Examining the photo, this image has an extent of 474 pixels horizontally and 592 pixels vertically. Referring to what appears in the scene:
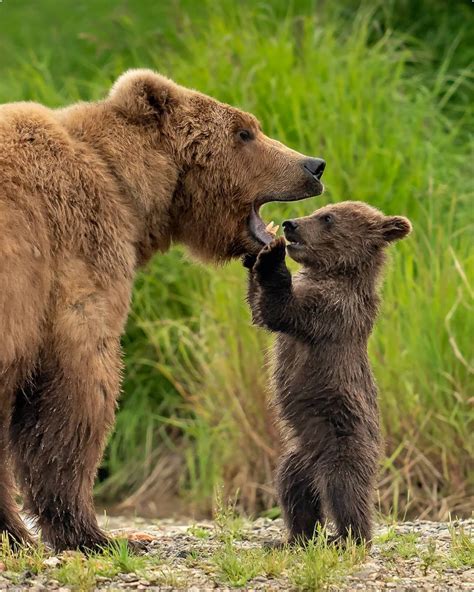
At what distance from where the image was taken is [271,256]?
17.6 feet

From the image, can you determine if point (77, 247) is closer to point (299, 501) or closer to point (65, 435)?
point (65, 435)

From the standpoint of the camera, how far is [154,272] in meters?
9.38

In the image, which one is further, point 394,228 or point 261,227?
point 261,227

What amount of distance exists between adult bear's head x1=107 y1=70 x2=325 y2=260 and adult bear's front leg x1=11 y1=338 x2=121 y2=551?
2.64 ft

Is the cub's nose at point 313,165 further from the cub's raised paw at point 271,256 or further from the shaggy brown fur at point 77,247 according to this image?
the cub's raised paw at point 271,256

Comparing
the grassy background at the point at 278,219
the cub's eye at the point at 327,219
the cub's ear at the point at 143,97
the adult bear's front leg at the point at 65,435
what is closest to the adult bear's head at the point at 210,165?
the cub's ear at the point at 143,97

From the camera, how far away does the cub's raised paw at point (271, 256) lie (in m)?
5.36

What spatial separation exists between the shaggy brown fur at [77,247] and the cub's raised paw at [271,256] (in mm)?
459

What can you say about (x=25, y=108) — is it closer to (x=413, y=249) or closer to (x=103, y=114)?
(x=103, y=114)

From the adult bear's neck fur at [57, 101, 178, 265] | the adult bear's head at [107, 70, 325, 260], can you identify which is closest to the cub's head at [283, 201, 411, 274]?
the adult bear's head at [107, 70, 325, 260]

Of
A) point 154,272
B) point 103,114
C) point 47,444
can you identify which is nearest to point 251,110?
point 154,272

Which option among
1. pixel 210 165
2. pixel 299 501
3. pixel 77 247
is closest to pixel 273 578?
pixel 299 501

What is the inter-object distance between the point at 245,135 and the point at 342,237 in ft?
2.07

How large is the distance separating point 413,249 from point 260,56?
2.29 m
